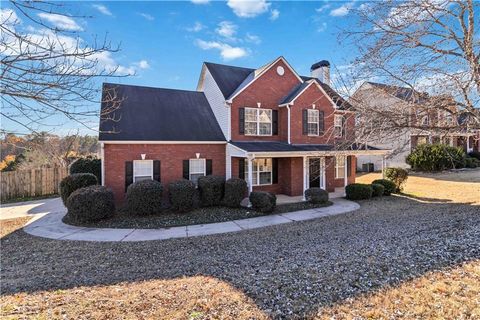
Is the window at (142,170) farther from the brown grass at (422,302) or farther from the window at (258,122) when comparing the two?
the brown grass at (422,302)

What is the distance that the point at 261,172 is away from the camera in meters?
14.8

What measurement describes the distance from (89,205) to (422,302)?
414 inches

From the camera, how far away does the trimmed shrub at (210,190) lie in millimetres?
11891

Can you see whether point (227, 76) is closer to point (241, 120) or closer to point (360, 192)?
point (241, 120)

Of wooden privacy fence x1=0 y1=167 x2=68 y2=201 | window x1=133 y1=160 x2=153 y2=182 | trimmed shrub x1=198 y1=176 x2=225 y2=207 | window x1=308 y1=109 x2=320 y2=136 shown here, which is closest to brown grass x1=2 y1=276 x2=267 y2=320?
trimmed shrub x1=198 y1=176 x2=225 y2=207

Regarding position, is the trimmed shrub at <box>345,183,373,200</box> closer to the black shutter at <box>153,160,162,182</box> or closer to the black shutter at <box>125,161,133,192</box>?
the black shutter at <box>153,160,162,182</box>

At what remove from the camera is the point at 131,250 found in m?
7.23

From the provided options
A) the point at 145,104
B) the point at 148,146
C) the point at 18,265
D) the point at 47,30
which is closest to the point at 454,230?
the point at 47,30

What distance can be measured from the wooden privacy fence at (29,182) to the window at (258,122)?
13296mm

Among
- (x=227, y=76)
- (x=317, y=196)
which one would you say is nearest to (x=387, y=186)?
(x=317, y=196)

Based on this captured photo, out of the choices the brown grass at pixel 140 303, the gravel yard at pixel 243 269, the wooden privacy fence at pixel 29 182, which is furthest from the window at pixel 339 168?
the wooden privacy fence at pixel 29 182

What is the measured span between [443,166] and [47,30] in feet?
94.1

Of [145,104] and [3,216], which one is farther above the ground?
[145,104]

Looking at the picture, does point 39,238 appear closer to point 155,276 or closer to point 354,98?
point 155,276
